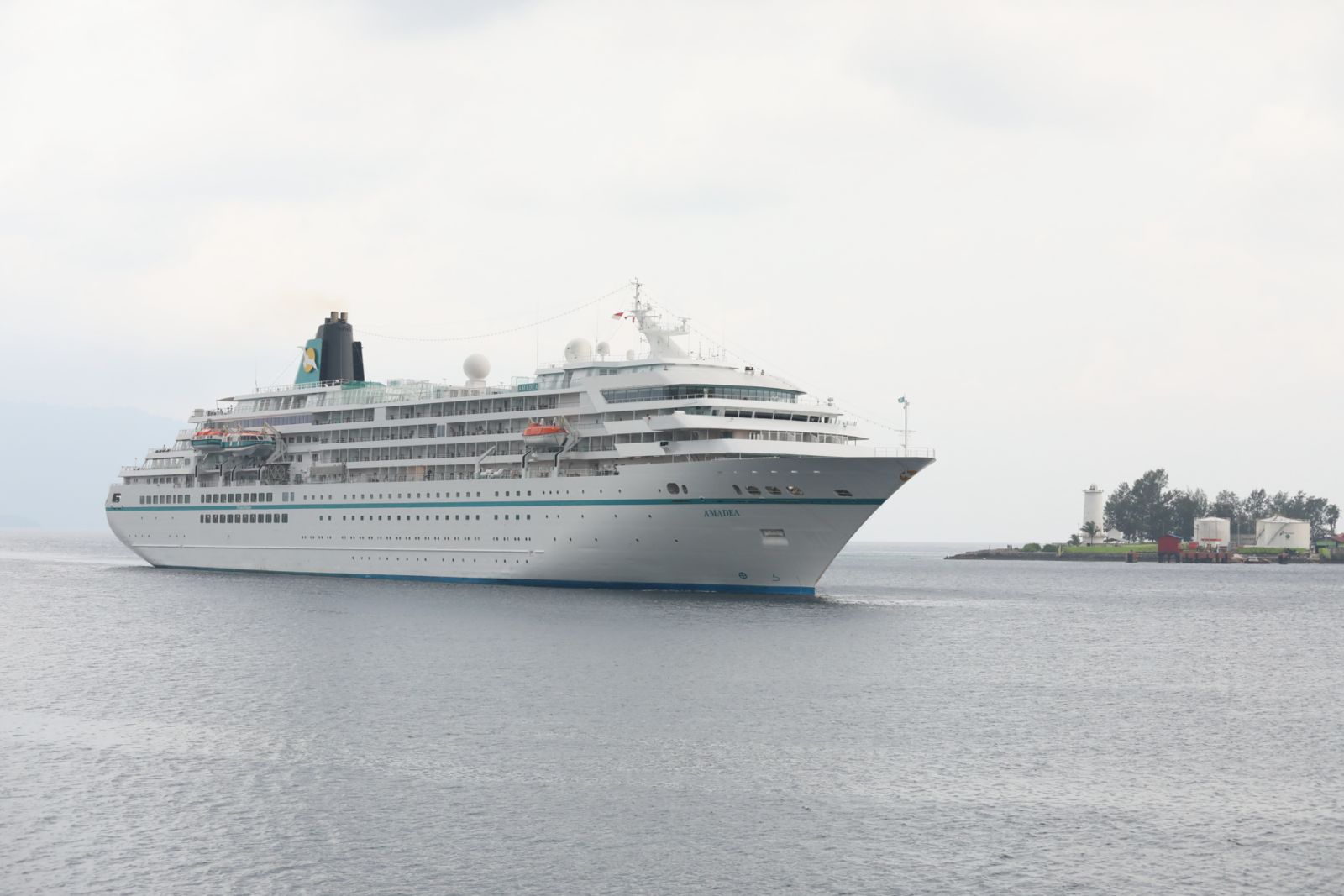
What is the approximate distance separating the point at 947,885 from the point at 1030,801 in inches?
214

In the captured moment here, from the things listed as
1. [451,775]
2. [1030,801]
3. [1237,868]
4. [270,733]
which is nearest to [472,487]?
[270,733]

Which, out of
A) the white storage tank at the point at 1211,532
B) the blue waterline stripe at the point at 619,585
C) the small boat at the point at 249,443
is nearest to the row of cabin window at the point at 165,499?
the small boat at the point at 249,443

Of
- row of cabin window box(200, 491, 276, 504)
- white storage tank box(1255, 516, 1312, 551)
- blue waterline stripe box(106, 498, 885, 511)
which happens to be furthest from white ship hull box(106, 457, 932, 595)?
white storage tank box(1255, 516, 1312, 551)

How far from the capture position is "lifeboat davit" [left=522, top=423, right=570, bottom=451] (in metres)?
62.8

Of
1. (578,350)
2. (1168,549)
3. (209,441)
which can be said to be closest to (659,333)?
(578,350)

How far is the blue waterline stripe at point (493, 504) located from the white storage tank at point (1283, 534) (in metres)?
150

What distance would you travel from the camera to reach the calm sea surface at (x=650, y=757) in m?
19.6

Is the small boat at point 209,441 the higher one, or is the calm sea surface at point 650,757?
the small boat at point 209,441

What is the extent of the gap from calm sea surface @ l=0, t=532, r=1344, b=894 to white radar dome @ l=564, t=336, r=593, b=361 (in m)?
18.0

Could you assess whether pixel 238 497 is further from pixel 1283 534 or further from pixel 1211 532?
pixel 1283 534

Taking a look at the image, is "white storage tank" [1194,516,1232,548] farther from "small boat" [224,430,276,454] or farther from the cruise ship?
"small boat" [224,430,276,454]

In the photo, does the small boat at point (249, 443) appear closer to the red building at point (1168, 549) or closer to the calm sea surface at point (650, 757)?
the calm sea surface at point (650, 757)

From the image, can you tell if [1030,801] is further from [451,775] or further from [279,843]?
[279,843]

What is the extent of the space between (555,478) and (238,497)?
30235 millimetres
